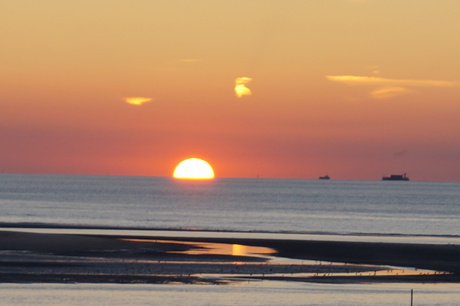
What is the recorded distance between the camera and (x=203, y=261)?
64375mm

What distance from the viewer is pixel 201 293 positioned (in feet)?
163

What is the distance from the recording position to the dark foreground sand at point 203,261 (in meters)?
56.6

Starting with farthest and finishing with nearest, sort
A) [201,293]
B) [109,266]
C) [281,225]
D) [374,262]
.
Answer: [281,225], [374,262], [109,266], [201,293]

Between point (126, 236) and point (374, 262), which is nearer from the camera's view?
point (374, 262)

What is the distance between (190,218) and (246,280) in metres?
79.9

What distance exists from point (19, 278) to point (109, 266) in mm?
7817

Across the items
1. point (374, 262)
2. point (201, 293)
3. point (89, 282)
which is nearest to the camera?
point (201, 293)

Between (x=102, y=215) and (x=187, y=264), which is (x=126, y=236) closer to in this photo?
(x=187, y=264)

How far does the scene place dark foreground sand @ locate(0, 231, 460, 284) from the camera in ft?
186

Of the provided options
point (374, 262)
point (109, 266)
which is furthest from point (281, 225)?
point (109, 266)

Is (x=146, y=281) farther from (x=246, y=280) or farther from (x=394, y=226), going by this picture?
(x=394, y=226)

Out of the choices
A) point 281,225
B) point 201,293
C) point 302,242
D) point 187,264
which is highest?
point 281,225

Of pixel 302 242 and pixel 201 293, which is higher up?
pixel 302 242

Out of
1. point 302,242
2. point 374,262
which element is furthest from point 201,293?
point 302,242
